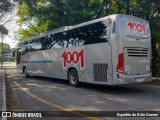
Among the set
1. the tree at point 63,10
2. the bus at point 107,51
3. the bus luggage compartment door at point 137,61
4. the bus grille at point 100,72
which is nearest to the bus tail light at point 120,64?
the bus at point 107,51

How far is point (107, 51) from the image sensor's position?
10.8m

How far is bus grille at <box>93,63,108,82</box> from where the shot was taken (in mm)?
11023

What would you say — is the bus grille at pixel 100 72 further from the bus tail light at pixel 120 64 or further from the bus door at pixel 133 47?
the bus door at pixel 133 47

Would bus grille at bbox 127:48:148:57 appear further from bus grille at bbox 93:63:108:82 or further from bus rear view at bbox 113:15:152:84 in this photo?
bus grille at bbox 93:63:108:82

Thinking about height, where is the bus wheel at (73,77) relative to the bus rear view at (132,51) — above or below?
below

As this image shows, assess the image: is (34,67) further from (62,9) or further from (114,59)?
(114,59)

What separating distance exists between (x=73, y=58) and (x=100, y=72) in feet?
8.48

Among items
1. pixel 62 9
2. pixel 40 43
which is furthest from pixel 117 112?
pixel 62 9

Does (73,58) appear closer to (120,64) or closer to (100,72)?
(100,72)

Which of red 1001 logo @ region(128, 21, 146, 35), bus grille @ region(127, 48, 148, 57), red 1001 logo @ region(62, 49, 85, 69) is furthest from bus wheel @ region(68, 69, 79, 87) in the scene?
red 1001 logo @ region(128, 21, 146, 35)

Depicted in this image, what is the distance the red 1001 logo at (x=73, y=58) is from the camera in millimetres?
12711

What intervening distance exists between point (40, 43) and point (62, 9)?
4.14 metres

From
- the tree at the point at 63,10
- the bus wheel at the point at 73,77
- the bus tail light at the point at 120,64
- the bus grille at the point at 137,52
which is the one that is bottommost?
the bus wheel at the point at 73,77

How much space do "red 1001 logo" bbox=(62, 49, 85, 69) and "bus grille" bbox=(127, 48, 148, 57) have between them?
284cm
